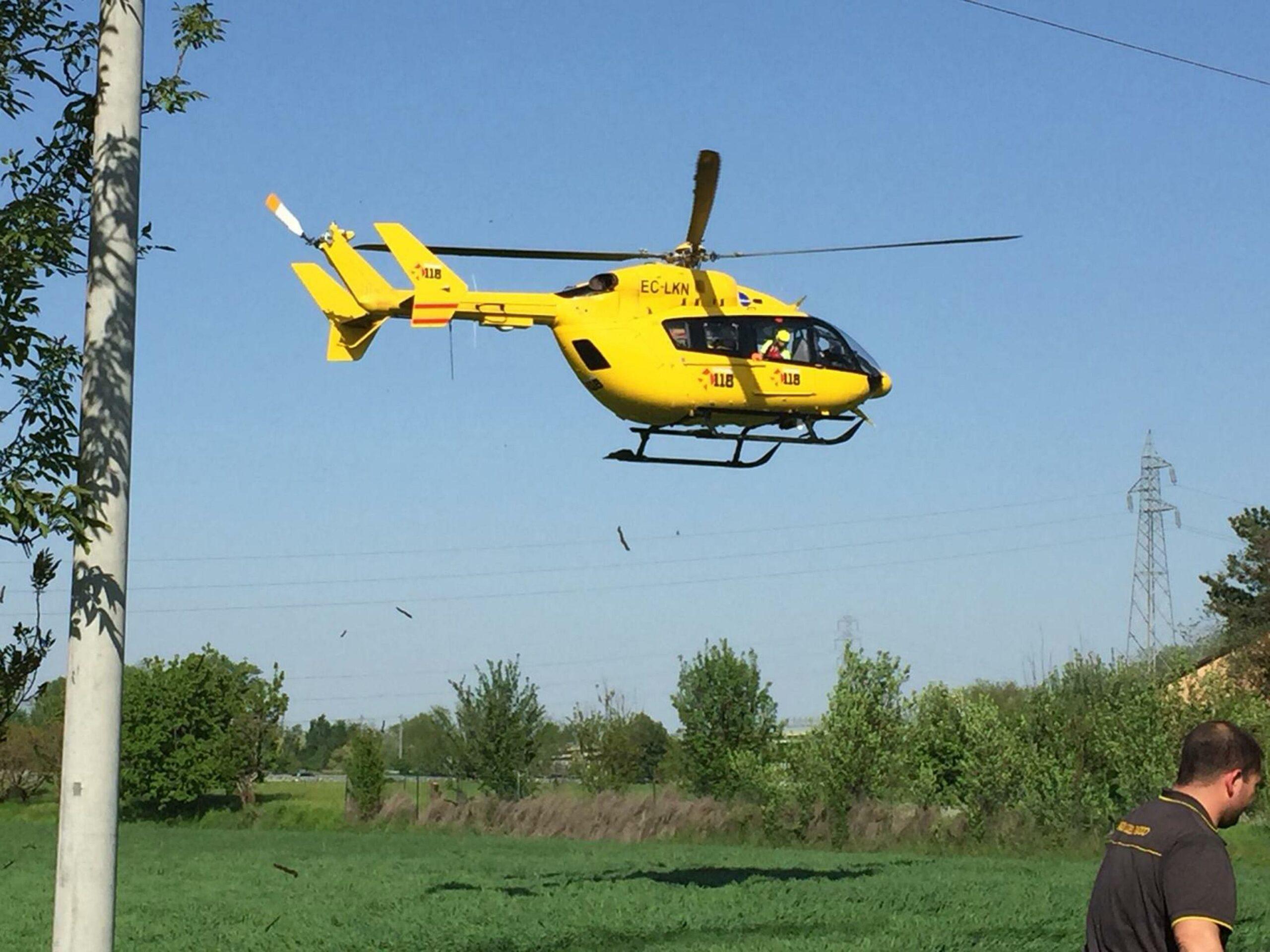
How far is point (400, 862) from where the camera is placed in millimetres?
40906

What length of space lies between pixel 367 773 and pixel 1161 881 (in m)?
58.0

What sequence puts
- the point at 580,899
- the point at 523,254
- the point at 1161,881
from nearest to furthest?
1. the point at 1161,881
2. the point at 523,254
3. the point at 580,899

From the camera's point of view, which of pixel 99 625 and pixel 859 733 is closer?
pixel 99 625

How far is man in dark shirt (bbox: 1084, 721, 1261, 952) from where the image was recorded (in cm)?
543

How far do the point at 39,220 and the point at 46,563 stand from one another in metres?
1.43

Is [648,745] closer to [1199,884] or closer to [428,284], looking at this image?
[428,284]

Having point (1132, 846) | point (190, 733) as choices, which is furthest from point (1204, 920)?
point (190, 733)

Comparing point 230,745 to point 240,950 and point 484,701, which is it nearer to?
point 484,701

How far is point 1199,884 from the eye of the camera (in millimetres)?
5449

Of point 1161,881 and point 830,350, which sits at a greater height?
point 830,350

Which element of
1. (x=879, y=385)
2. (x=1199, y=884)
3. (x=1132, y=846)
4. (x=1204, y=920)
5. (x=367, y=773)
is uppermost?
(x=879, y=385)

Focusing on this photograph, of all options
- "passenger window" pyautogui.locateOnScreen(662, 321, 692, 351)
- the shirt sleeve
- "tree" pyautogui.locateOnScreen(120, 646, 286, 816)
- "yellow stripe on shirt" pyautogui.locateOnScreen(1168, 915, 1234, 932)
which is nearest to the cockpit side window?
"passenger window" pyautogui.locateOnScreen(662, 321, 692, 351)

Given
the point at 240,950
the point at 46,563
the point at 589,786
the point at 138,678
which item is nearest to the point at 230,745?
the point at 138,678

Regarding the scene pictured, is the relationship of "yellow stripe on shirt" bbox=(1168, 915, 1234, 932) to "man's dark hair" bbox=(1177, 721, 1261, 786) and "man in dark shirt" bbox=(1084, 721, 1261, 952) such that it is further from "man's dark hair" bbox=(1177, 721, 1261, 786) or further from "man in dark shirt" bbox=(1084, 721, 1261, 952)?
"man's dark hair" bbox=(1177, 721, 1261, 786)
